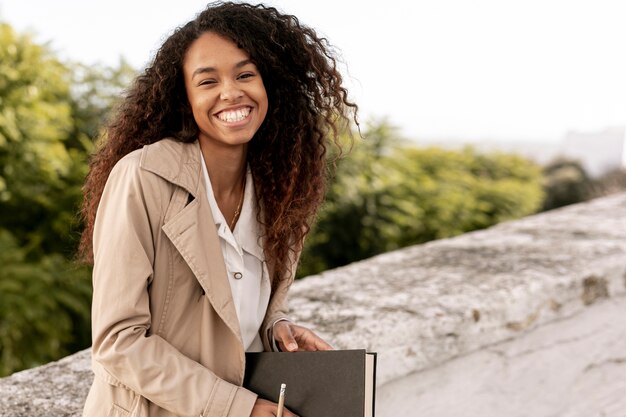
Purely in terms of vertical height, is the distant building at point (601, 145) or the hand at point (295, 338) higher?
the hand at point (295, 338)

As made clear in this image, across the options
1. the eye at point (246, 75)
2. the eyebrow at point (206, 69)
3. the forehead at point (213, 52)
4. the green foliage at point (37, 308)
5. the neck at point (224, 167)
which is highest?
the forehead at point (213, 52)

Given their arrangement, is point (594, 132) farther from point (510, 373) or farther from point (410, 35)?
point (510, 373)

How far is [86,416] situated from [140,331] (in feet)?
0.80

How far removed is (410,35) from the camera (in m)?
37.5

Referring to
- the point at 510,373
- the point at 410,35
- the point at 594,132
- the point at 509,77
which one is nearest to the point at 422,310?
the point at 510,373

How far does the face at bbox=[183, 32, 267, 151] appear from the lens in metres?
1.22

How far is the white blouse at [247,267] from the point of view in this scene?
1.26m

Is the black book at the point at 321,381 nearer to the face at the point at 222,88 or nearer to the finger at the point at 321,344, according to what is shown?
the finger at the point at 321,344

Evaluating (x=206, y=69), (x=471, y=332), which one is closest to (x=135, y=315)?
(x=206, y=69)

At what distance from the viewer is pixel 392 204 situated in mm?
8125

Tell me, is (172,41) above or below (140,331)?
above

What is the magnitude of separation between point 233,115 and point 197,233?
9.2 inches

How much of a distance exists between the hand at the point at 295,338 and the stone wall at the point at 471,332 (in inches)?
14.0

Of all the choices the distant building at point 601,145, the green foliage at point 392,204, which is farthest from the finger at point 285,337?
the distant building at point 601,145
